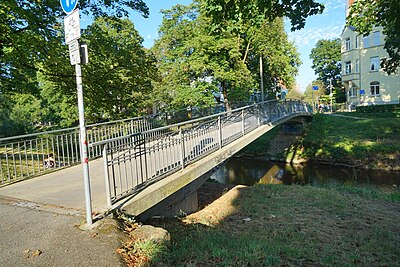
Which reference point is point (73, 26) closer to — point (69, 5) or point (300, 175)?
point (69, 5)

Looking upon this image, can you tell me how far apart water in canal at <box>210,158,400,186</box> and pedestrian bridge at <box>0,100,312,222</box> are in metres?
6.60

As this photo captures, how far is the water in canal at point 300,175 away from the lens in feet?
49.7

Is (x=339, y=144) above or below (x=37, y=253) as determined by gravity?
below

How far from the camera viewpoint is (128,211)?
4.31 m

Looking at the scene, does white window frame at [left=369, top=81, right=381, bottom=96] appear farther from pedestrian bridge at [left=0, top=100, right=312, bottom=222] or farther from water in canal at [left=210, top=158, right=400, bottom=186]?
pedestrian bridge at [left=0, top=100, right=312, bottom=222]

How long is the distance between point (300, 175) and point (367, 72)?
25.6 metres

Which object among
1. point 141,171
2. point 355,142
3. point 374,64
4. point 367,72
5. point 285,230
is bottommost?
point 355,142

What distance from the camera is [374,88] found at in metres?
35.1

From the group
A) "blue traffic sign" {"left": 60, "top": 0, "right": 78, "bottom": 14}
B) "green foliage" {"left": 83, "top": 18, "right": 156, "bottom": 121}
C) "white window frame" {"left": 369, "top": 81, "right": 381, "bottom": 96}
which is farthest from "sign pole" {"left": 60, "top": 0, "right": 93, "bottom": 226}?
"white window frame" {"left": 369, "top": 81, "right": 381, "bottom": 96}

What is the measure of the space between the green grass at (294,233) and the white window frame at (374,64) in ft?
101

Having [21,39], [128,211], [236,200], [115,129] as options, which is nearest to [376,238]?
[236,200]

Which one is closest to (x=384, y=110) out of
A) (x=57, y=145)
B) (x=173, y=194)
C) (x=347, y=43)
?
(x=347, y=43)

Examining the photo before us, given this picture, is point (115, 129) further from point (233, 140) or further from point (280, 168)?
point (280, 168)

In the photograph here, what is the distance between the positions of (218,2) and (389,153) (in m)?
17.1
